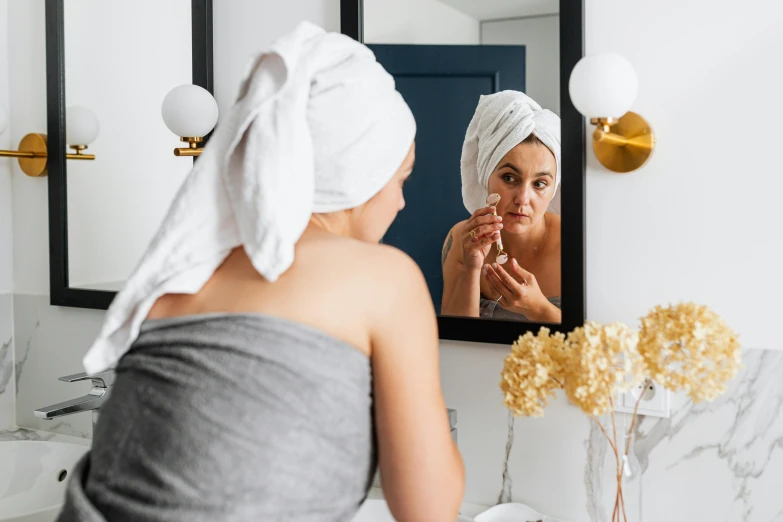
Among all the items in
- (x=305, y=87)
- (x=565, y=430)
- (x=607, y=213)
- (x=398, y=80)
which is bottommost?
(x=565, y=430)

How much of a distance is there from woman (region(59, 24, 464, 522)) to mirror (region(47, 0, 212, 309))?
0.81 metres

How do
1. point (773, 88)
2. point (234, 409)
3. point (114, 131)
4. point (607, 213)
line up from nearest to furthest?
point (234, 409)
point (773, 88)
point (607, 213)
point (114, 131)

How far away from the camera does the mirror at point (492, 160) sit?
120cm

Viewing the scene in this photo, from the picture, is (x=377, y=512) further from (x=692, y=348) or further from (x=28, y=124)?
(x=28, y=124)

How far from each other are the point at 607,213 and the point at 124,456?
0.80m

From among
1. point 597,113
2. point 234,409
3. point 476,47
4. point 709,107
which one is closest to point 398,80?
point 476,47

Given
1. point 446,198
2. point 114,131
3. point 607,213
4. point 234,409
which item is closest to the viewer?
point 234,409

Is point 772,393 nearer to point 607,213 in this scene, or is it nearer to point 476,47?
point 607,213

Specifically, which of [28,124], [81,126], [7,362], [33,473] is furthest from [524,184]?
[7,362]

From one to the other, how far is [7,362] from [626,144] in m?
1.64

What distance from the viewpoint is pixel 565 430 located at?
1239mm

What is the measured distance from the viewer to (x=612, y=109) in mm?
1063

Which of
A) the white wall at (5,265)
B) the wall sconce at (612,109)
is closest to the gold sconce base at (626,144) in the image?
the wall sconce at (612,109)

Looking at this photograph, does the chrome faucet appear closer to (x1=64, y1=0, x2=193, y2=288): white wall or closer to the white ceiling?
(x1=64, y1=0, x2=193, y2=288): white wall
